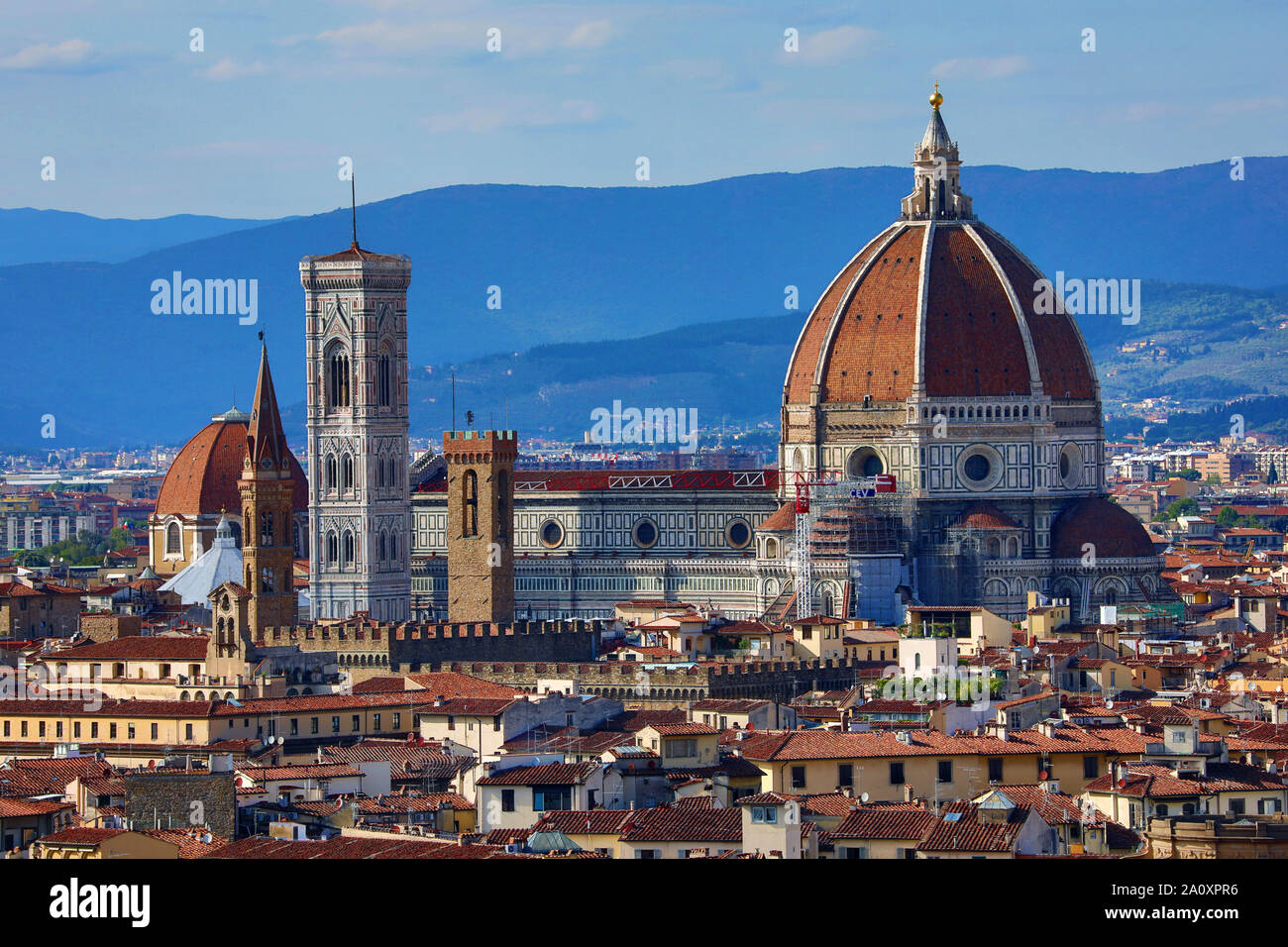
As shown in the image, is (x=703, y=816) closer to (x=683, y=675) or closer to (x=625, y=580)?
(x=683, y=675)

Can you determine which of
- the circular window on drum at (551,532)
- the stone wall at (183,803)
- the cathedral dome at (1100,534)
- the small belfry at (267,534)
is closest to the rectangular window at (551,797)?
the stone wall at (183,803)

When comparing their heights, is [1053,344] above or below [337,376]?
above

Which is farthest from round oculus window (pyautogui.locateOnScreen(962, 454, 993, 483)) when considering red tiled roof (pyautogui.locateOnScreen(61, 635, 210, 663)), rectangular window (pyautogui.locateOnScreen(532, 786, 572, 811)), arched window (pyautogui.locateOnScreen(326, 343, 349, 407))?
rectangular window (pyautogui.locateOnScreen(532, 786, 572, 811))

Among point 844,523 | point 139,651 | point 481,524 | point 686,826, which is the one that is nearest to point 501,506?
point 481,524

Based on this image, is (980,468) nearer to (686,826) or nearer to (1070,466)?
(1070,466)
